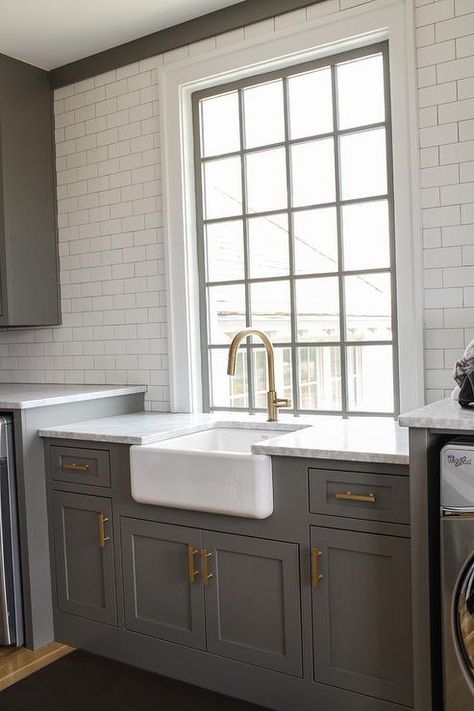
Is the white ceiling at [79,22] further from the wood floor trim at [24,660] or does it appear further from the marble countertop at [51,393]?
the wood floor trim at [24,660]

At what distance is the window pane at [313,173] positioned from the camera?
3.22 meters

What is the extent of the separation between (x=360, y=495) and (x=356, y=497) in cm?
2

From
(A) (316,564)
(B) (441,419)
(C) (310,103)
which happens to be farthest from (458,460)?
(C) (310,103)

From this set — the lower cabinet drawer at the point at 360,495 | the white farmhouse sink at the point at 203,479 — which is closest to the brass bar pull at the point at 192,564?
the white farmhouse sink at the point at 203,479

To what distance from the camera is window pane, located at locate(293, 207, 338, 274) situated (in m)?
3.23

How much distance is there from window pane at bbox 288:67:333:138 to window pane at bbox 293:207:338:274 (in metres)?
0.38

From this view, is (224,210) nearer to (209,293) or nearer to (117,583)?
(209,293)

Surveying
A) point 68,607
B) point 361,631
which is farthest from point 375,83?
point 68,607

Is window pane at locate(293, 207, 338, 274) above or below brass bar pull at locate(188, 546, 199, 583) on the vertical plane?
above

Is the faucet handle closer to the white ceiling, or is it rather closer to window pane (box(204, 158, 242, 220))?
window pane (box(204, 158, 242, 220))

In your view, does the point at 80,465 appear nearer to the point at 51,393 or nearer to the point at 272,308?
the point at 51,393

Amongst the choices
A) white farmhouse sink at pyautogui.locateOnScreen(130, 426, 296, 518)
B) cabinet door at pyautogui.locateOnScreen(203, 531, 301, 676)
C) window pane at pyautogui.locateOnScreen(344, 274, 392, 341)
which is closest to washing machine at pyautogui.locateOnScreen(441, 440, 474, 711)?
cabinet door at pyautogui.locateOnScreen(203, 531, 301, 676)

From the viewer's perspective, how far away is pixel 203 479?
103 inches

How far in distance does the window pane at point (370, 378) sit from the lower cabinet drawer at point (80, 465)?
1151mm
